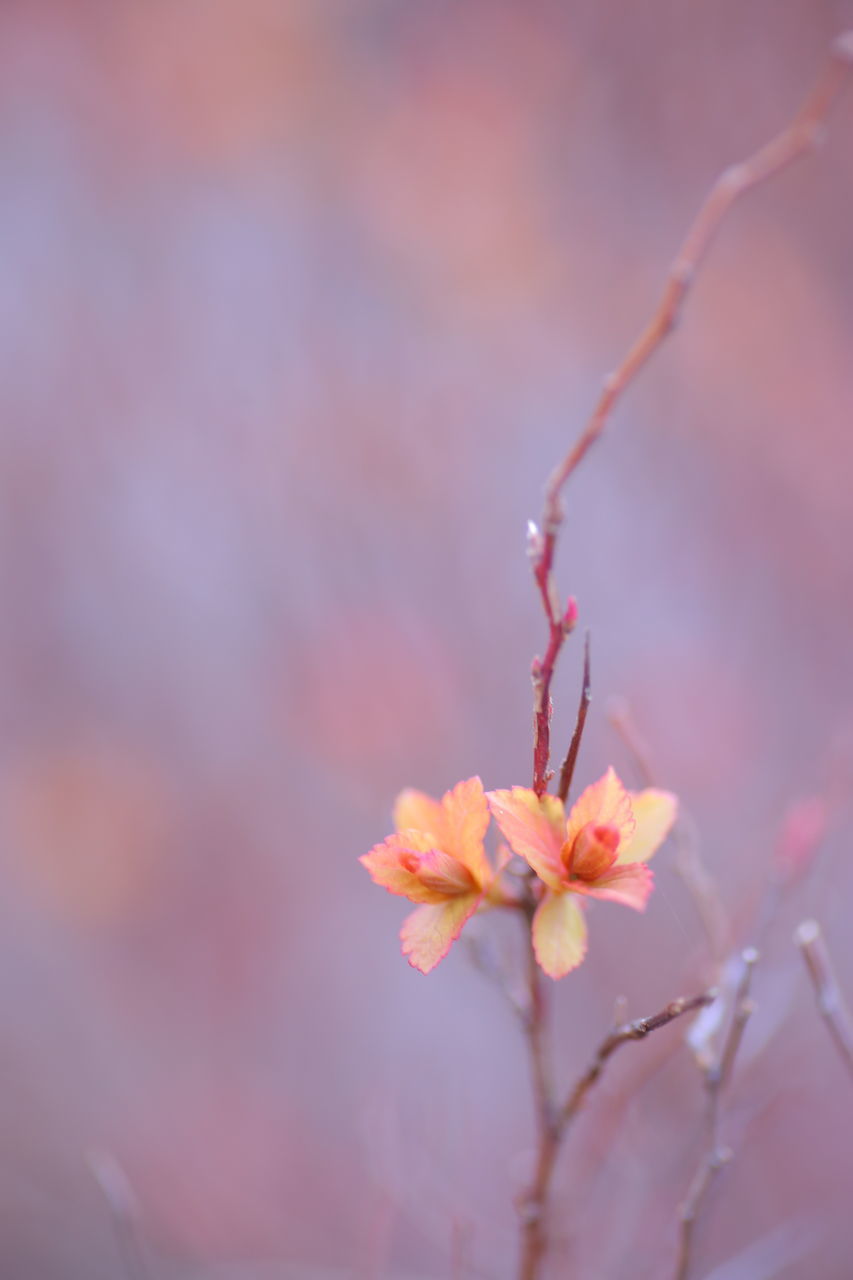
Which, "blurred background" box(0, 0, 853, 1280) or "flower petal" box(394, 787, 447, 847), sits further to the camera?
"blurred background" box(0, 0, 853, 1280)

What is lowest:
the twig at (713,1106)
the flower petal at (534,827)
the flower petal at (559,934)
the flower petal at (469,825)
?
the twig at (713,1106)

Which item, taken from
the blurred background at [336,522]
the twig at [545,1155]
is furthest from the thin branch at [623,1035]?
the blurred background at [336,522]

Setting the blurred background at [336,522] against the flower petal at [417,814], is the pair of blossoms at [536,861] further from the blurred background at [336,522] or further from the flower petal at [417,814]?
the blurred background at [336,522]

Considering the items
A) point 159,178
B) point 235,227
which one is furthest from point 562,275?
point 159,178

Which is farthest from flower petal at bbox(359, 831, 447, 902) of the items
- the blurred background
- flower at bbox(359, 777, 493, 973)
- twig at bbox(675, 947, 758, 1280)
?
the blurred background

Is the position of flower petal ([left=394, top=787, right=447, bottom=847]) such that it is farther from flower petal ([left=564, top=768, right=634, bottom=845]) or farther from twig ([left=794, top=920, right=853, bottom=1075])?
twig ([left=794, top=920, right=853, bottom=1075])

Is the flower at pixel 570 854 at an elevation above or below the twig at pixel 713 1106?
above

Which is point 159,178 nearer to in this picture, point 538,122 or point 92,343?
point 92,343
